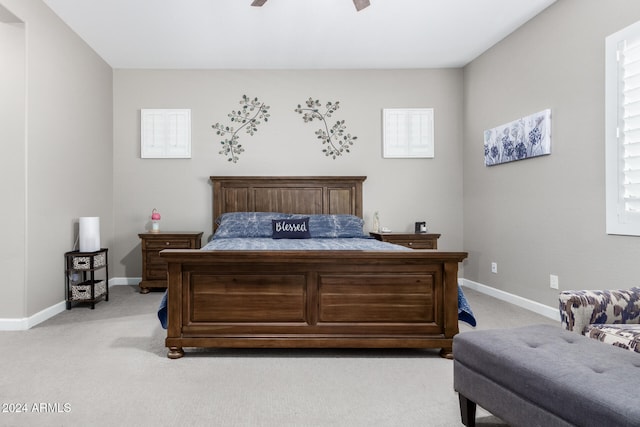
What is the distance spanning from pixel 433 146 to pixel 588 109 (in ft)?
7.24

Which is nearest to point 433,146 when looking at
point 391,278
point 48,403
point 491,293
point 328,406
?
point 491,293

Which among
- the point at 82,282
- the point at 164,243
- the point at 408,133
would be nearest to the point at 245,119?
the point at 164,243

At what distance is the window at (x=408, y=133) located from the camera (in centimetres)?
532

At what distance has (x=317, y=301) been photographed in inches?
105

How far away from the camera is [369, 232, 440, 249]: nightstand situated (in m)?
4.79

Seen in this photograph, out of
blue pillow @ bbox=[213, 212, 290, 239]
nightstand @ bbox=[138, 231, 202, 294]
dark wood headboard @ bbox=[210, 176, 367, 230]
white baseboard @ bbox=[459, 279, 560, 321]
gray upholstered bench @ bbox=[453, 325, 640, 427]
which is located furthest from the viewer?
dark wood headboard @ bbox=[210, 176, 367, 230]

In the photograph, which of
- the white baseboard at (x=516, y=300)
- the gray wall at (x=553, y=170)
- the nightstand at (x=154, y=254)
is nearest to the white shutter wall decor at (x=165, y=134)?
the nightstand at (x=154, y=254)

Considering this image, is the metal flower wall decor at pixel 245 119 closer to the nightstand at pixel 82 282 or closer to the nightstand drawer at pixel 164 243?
the nightstand drawer at pixel 164 243

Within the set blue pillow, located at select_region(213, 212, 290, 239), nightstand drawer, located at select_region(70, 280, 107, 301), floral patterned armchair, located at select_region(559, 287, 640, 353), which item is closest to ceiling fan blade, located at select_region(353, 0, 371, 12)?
blue pillow, located at select_region(213, 212, 290, 239)

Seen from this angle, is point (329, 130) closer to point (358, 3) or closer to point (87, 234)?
point (358, 3)

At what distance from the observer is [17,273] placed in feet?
11.0

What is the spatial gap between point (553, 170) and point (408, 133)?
2.05m

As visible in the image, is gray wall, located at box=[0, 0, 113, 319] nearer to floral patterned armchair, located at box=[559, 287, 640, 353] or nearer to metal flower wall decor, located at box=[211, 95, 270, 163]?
metal flower wall decor, located at box=[211, 95, 270, 163]

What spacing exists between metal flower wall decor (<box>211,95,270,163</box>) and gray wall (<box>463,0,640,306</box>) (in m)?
2.78
